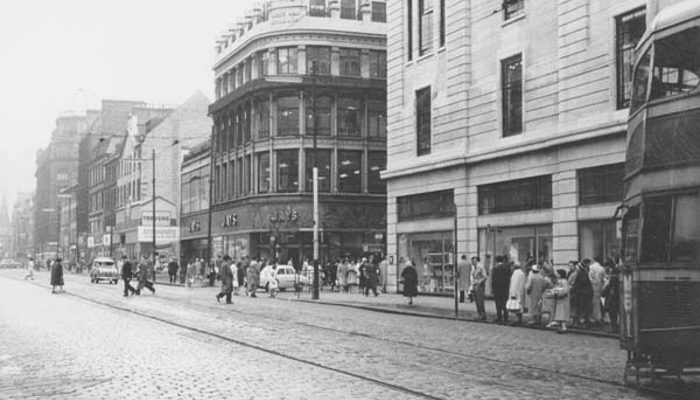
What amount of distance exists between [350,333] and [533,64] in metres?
15.4

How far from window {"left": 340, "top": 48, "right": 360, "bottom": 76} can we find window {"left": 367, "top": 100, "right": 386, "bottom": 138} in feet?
7.94

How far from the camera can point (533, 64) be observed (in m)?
32.5

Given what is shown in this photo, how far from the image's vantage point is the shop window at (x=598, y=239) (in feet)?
91.8

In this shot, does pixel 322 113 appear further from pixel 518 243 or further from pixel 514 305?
pixel 514 305

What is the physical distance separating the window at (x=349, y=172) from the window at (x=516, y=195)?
29.0 m

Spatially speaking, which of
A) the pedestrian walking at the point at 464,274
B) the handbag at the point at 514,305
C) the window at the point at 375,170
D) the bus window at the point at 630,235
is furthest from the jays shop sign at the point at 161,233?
the bus window at the point at 630,235

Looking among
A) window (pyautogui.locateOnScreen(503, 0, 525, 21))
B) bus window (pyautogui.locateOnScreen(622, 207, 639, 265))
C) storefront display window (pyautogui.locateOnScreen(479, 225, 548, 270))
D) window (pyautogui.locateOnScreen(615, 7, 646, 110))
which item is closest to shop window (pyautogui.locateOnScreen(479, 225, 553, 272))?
storefront display window (pyautogui.locateOnScreen(479, 225, 548, 270))

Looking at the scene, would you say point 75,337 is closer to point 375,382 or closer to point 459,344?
point 459,344

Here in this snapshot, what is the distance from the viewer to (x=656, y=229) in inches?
459

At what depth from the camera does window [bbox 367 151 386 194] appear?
213ft

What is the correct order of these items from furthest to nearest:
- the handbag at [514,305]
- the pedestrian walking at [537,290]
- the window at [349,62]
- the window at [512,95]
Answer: the window at [349,62], the window at [512,95], the handbag at [514,305], the pedestrian walking at [537,290]

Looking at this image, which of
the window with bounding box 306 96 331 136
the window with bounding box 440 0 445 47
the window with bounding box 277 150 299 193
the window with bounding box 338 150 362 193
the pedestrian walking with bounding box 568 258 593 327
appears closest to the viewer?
the pedestrian walking with bounding box 568 258 593 327

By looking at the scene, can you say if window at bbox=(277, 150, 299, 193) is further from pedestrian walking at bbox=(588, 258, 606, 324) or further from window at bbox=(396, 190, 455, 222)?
pedestrian walking at bbox=(588, 258, 606, 324)

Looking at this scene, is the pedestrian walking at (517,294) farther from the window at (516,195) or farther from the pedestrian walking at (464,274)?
the pedestrian walking at (464,274)
